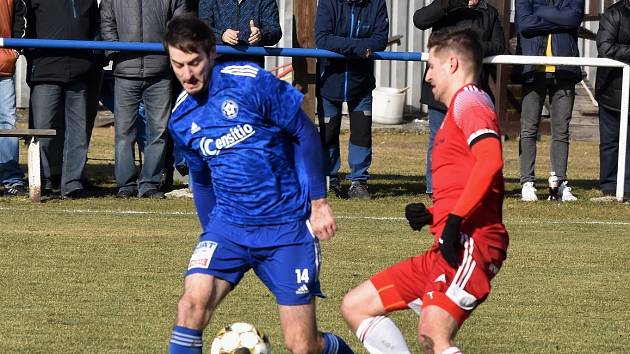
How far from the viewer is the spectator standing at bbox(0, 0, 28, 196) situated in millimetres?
12477

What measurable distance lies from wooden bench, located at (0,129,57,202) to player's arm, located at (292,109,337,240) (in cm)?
669

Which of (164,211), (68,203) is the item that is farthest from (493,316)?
(68,203)

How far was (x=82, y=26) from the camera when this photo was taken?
497 inches

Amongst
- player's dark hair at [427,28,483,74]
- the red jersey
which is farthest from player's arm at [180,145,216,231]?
player's dark hair at [427,28,483,74]

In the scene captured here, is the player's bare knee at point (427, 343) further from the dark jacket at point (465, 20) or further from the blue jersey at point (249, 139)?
the dark jacket at point (465, 20)

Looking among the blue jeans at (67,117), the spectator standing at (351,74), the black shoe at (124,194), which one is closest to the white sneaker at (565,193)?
the spectator standing at (351,74)

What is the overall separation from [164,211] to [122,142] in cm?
102

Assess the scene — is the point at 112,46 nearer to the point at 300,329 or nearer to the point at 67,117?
the point at 67,117

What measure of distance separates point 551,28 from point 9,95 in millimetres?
5405

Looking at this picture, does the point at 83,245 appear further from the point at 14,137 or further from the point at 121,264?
the point at 14,137

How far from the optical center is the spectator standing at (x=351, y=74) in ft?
41.7

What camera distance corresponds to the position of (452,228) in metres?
5.18

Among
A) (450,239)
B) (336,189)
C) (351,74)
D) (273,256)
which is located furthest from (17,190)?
(450,239)

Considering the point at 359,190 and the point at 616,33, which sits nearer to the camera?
the point at 616,33
